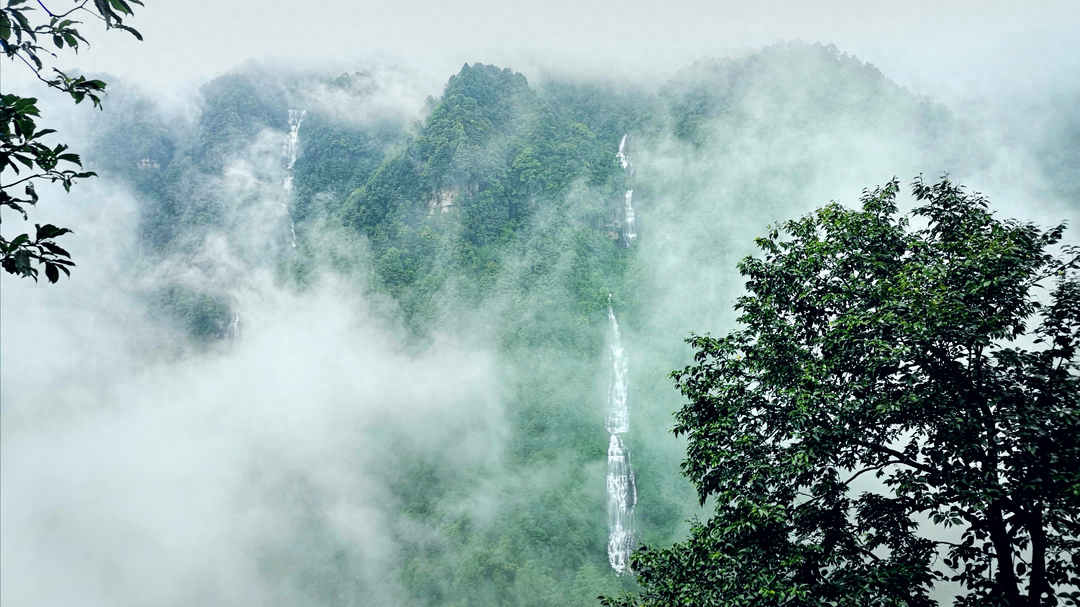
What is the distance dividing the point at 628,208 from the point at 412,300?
109 ft

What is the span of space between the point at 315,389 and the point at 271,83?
200 feet

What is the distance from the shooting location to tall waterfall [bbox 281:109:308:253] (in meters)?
101

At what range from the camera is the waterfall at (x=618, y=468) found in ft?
→ 197

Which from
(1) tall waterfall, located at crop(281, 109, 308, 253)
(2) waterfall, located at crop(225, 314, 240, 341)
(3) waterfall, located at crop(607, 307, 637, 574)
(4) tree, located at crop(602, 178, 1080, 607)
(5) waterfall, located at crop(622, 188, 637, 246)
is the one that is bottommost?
(4) tree, located at crop(602, 178, 1080, 607)

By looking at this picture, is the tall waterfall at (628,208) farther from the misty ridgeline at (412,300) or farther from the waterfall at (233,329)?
the waterfall at (233,329)

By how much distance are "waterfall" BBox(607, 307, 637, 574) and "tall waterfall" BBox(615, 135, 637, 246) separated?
54.3 ft

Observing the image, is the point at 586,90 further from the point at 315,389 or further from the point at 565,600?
the point at 565,600

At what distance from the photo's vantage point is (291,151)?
108312 mm

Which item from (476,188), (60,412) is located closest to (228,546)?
(60,412)

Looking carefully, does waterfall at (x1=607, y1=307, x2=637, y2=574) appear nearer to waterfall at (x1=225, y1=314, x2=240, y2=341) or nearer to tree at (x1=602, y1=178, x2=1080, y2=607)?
tree at (x1=602, y1=178, x2=1080, y2=607)

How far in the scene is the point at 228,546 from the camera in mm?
80438

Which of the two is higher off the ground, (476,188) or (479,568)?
(476,188)

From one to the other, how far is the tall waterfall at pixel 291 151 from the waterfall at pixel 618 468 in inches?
2148

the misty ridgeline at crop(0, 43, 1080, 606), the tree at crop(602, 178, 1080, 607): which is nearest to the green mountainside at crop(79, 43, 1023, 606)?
the misty ridgeline at crop(0, 43, 1080, 606)
